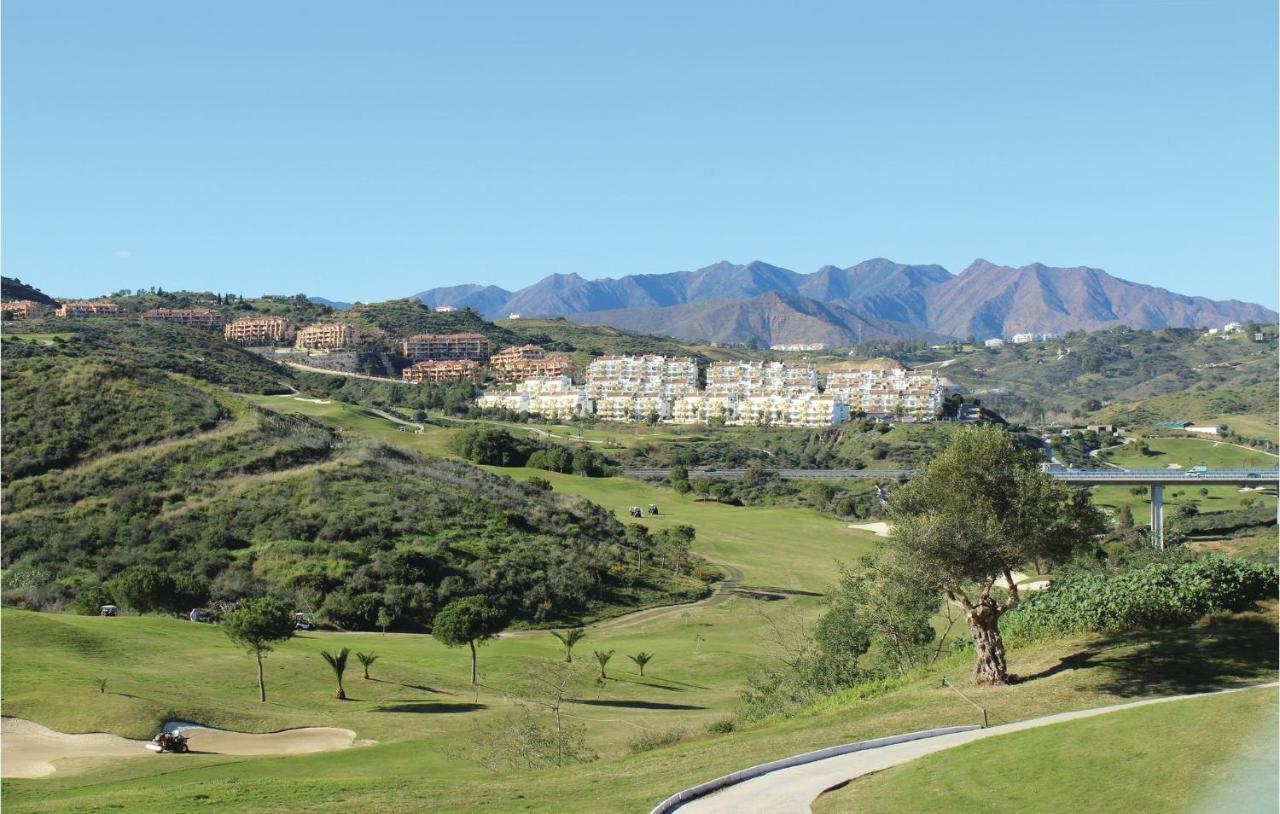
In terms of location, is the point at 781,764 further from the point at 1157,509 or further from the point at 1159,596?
the point at 1157,509

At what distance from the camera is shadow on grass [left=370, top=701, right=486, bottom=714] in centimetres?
3606

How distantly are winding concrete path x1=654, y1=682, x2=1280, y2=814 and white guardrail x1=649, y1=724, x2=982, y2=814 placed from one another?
0.44 ft

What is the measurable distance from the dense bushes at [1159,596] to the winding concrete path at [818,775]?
504 centimetres

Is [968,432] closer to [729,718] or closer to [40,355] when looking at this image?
[729,718]

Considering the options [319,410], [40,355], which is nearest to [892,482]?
[319,410]

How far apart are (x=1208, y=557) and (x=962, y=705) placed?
9258 mm

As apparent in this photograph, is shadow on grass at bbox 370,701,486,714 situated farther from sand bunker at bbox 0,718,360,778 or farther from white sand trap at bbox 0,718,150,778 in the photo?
white sand trap at bbox 0,718,150,778

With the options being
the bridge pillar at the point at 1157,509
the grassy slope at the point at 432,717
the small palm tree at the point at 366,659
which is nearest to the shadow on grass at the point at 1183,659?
the grassy slope at the point at 432,717

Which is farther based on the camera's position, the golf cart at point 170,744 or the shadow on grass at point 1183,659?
the golf cart at point 170,744

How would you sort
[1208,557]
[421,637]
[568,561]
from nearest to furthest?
1. [1208,557]
2. [421,637]
3. [568,561]

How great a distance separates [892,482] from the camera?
424 ft

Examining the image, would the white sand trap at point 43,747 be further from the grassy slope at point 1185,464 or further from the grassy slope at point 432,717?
Result: the grassy slope at point 1185,464

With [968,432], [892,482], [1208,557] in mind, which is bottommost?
[892,482]

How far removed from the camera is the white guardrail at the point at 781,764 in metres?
18.7
